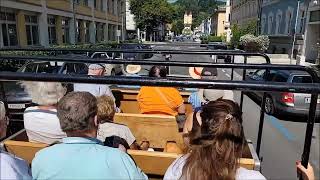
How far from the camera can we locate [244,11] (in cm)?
6019

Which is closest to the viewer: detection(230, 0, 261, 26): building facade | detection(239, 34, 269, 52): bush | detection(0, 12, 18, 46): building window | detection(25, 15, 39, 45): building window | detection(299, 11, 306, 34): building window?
detection(0, 12, 18, 46): building window

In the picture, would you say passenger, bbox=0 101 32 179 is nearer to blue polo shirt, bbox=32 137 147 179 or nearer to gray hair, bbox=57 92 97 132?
blue polo shirt, bbox=32 137 147 179

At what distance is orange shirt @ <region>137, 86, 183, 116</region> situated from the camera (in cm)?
454

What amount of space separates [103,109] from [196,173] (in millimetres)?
1602

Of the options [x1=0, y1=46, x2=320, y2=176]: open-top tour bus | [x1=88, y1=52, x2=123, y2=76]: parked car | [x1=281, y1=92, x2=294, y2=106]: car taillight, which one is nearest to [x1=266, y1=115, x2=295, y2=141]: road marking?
[x1=281, y1=92, x2=294, y2=106]: car taillight

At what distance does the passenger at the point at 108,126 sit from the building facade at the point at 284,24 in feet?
90.0

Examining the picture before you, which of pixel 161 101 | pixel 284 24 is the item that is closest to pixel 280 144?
pixel 161 101

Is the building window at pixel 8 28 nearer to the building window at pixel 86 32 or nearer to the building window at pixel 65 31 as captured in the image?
the building window at pixel 65 31

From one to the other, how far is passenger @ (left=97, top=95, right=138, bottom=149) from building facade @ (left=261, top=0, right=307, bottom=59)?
27428 millimetres

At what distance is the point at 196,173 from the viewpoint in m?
2.00

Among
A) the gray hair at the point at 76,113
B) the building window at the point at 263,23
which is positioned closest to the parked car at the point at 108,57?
the gray hair at the point at 76,113

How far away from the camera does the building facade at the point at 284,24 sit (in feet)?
99.2

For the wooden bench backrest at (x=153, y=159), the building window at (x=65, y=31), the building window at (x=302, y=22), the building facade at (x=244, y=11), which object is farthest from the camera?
the building facade at (x=244, y=11)

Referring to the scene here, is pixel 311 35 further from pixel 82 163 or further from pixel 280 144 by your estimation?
pixel 82 163
